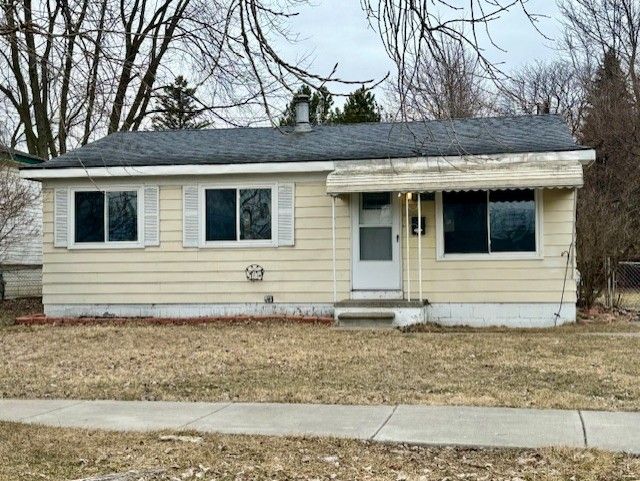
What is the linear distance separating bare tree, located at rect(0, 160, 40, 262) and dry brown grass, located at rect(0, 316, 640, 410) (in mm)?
5389

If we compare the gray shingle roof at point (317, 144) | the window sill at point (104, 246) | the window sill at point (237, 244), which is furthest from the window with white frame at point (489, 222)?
the window sill at point (104, 246)

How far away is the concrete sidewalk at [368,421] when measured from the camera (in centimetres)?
569

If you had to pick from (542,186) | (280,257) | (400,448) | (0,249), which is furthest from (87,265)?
(400,448)

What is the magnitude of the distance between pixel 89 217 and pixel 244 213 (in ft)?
10.5

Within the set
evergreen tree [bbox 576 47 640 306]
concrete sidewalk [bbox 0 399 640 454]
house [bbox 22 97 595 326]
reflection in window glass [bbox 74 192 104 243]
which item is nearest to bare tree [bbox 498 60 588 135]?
evergreen tree [bbox 576 47 640 306]

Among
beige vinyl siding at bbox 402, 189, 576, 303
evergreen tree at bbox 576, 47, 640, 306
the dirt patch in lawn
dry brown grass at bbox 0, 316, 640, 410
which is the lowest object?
Result: dry brown grass at bbox 0, 316, 640, 410

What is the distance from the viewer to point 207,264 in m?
14.5

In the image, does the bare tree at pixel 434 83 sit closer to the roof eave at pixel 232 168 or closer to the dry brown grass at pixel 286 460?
the dry brown grass at pixel 286 460

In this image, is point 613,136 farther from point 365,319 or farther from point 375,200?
point 365,319

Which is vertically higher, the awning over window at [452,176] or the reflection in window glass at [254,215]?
the awning over window at [452,176]

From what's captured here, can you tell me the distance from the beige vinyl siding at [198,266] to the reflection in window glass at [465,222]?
1894 millimetres

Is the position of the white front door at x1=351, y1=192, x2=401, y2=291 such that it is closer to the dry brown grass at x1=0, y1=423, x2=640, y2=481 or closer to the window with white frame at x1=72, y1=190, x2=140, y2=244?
the window with white frame at x1=72, y1=190, x2=140, y2=244

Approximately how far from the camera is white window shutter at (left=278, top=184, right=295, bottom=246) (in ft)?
46.5

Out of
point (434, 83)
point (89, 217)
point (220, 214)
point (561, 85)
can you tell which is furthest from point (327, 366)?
point (561, 85)
